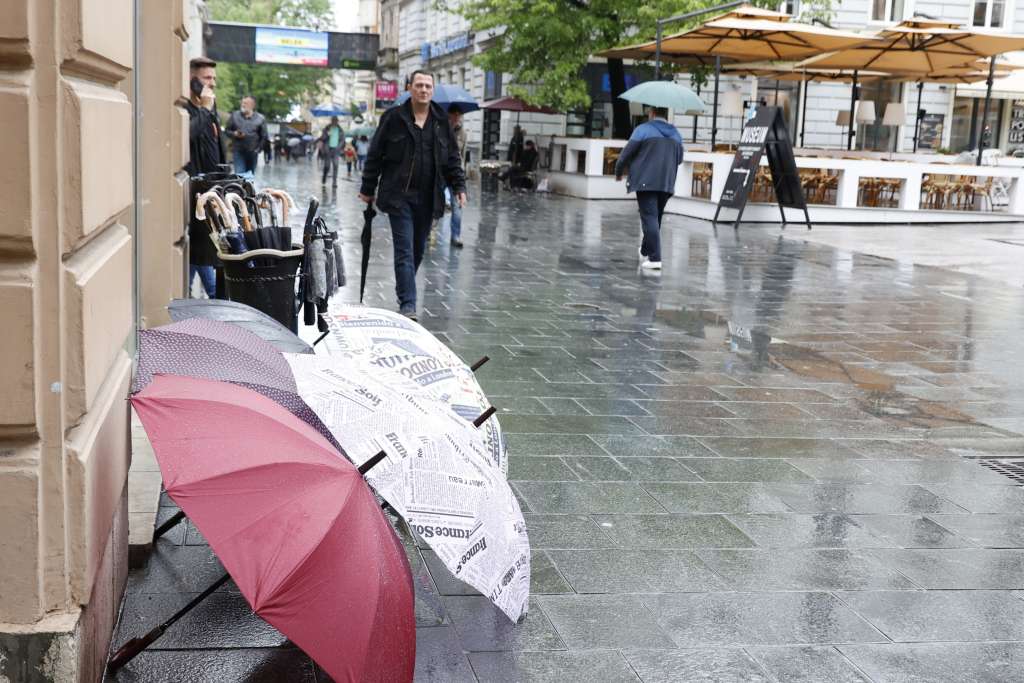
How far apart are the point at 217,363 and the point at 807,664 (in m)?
2.00

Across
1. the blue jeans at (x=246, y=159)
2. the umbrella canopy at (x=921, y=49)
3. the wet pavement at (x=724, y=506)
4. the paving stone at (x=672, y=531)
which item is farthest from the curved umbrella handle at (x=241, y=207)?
the umbrella canopy at (x=921, y=49)

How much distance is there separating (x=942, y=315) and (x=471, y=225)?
32.2 ft

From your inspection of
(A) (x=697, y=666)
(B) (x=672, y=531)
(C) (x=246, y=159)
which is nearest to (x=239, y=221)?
(B) (x=672, y=531)

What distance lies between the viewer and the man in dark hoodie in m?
13.9

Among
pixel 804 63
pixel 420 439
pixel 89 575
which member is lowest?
pixel 89 575

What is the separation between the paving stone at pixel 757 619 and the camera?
12.5 ft

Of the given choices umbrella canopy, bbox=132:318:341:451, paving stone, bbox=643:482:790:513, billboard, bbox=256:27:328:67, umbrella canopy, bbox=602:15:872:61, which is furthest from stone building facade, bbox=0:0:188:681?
billboard, bbox=256:27:328:67

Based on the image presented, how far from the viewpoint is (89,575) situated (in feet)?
9.18

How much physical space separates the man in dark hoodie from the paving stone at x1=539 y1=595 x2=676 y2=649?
10.1 m

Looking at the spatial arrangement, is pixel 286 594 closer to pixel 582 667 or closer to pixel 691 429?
pixel 582 667

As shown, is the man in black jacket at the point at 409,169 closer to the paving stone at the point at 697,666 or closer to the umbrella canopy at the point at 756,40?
the paving stone at the point at 697,666

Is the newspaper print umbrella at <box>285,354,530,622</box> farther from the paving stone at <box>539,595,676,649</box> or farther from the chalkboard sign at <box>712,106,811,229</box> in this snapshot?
the chalkboard sign at <box>712,106,811,229</box>

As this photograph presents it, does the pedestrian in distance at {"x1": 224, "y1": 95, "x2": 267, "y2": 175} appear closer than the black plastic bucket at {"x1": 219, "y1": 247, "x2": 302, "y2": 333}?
No

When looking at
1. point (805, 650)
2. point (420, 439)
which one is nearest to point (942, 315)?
point (805, 650)
